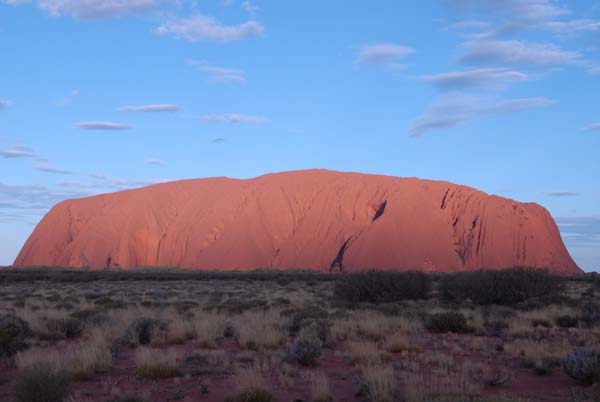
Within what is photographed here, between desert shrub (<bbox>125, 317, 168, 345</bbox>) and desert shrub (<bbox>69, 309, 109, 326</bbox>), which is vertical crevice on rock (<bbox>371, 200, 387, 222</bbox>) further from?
desert shrub (<bbox>125, 317, 168, 345</bbox>)

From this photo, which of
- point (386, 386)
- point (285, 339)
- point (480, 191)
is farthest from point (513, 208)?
point (386, 386)

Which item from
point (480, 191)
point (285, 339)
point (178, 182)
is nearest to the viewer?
point (285, 339)

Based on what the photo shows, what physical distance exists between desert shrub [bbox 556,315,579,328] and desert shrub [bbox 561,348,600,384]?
7.45 meters

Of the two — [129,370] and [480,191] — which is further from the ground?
[480,191]

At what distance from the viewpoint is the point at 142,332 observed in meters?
13.2

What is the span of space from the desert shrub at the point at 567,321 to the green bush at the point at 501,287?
6388 mm

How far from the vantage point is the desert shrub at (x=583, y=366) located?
330 inches

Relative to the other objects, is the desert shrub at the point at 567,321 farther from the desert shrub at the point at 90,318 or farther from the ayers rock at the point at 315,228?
the ayers rock at the point at 315,228

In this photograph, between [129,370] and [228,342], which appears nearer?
[129,370]

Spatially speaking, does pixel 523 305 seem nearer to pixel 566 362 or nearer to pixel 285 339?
pixel 285 339

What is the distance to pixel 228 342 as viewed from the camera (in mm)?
13344

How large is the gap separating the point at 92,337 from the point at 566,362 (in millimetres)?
9288

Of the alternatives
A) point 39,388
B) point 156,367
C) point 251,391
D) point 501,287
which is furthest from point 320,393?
point 501,287

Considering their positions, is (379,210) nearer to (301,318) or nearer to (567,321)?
(567,321)
